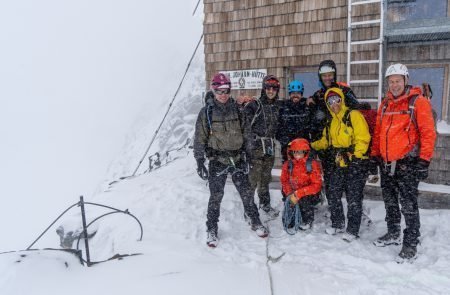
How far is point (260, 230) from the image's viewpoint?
5043 mm

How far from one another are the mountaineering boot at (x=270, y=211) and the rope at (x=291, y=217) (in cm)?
→ 56

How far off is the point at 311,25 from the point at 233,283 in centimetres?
584

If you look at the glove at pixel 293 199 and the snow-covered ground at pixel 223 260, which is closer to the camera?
the snow-covered ground at pixel 223 260

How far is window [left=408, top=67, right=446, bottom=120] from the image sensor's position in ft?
22.1

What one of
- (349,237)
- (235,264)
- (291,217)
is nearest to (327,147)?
(291,217)

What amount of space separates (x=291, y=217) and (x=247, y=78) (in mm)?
4243

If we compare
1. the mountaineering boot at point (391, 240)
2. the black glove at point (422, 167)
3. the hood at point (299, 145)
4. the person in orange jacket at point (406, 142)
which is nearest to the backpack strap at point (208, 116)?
the hood at point (299, 145)

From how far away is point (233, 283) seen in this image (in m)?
3.87

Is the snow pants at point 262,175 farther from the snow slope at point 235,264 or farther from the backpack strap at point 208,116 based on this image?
the backpack strap at point 208,116

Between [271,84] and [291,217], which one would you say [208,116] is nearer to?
[271,84]

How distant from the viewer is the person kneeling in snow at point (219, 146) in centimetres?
476

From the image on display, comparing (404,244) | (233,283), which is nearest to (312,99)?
(404,244)

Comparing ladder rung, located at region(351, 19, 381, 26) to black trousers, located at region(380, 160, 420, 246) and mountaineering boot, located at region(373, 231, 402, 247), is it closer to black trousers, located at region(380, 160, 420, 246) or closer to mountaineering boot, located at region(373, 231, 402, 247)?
black trousers, located at region(380, 160, 420, 246)

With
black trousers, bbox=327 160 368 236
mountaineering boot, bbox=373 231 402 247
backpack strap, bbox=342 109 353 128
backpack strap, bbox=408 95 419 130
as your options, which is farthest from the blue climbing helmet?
mountaineering boot, bbox=373 231 402 247
